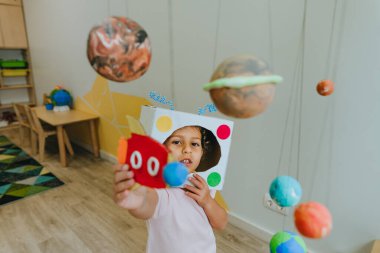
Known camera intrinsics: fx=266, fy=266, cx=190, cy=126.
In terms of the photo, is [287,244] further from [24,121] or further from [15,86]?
[15,86]

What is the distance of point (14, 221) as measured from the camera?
1.83 metres

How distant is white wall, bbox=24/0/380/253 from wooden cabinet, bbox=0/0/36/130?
113 inches

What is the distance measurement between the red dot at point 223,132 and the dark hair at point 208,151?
0.02 metres

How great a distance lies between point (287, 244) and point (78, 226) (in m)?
1.68

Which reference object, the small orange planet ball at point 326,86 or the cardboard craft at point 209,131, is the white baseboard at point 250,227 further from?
the small orange planet ball at point 326,86

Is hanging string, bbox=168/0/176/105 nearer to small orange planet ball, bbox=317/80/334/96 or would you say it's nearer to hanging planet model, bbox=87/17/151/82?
small orange planet ball, bbox=317/80/334/96

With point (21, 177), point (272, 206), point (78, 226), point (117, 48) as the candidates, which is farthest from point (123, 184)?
point (21, 177)

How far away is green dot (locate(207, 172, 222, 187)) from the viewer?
78 cm

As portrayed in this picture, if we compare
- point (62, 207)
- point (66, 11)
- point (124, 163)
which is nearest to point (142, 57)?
point (124, 163)

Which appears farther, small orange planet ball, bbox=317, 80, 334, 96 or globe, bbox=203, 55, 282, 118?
small orange planet ball, bbox=317, 80, 334, 96

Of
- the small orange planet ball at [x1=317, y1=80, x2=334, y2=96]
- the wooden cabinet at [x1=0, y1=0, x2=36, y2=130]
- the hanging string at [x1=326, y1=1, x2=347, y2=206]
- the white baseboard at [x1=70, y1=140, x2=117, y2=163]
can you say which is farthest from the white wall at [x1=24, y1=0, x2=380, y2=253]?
the wooden cabinet at [x1=0, y1=0, x2=36, y2=130]

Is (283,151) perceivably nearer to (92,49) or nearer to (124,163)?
(124,163)

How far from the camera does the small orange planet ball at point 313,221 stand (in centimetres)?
36

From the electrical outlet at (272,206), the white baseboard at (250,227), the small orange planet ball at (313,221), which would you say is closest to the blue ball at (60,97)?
the white baseboard at (250,227)
